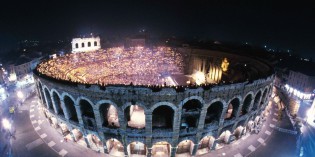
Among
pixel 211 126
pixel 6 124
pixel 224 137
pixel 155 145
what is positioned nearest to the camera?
pixel 211 126

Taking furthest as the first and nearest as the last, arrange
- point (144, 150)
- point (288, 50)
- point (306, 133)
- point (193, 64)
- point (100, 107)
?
point (288, 50)
point (193, 64)
point (306, 133)
point (144, 150)
point (100, 107)

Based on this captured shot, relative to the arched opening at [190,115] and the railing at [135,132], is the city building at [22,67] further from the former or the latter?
the arched opening at [190,115]

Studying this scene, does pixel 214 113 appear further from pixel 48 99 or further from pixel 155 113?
pixel 48 99

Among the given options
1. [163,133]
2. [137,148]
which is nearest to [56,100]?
[137,148]

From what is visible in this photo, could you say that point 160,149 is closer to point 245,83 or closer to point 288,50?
point 245,83

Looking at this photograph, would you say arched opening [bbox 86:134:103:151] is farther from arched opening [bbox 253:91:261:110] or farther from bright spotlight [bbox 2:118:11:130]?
arched opening [bbox 253:91:261:110]

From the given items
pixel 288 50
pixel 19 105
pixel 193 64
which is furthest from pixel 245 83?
pixel 288 50

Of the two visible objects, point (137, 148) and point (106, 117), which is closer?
point (106, 117)

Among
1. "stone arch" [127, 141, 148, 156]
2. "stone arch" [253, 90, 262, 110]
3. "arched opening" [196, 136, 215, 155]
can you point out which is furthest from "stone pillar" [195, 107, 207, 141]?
"stone arch" [253, 90, 262, 110]
